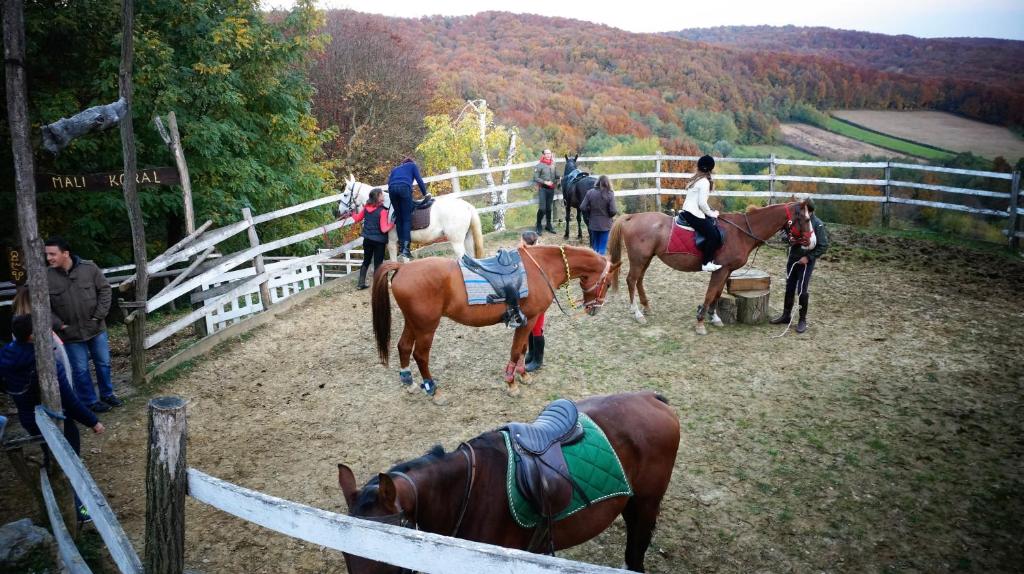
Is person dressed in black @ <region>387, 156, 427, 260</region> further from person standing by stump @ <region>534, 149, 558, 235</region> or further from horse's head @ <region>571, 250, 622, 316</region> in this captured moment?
horse's head @ <region>571, 250, 622, 316</region>

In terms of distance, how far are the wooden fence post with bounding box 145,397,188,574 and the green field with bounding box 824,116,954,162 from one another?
26.6 meters

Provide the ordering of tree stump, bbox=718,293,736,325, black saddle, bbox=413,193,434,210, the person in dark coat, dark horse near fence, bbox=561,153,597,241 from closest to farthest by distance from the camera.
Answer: tree stump, bbox=718,293,736,325 < black saddle, bbox=413,193,434,210 < the person in dark coat < dark horse near fence, bbox=561,153,597,241

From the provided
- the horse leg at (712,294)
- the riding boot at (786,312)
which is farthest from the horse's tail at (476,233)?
the riding boot at (786,312)

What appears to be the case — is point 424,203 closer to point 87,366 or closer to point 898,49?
point 87,366

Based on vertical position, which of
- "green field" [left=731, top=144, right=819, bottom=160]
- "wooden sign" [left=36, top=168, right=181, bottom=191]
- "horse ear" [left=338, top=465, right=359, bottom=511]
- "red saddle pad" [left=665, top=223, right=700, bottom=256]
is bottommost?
"horse ear" [left=338, top=465, right=359, bottom=511]

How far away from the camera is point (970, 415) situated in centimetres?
571

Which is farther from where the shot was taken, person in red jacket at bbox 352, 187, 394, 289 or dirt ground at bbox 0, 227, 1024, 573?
person in red jacket at bbox 352, 187, 394, 289

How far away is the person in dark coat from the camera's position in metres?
10.0

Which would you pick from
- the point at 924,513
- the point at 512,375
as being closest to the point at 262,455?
the point at 512,375

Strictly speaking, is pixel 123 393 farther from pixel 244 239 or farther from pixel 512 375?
pixel 244 239

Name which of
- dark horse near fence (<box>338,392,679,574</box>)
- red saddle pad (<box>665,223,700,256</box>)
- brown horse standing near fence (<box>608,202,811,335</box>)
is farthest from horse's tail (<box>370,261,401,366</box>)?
red saddle pad (<box>665,223,700,256</box>)

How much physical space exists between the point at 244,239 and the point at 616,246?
10702mm

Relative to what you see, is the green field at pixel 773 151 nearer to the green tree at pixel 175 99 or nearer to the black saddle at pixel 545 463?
the green tree at pixel 175 99

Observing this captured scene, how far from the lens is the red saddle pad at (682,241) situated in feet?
26.3
